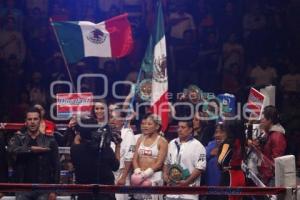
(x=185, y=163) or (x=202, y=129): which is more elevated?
(x=202, y=129)

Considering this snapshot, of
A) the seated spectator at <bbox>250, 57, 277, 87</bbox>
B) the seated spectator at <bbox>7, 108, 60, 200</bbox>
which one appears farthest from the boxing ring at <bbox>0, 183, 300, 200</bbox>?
the seated spectator at <bbox>250, 57, 277, 87</bbox>

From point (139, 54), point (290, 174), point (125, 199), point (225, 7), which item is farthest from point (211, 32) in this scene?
point (290, 174)

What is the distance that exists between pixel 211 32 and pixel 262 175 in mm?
4834

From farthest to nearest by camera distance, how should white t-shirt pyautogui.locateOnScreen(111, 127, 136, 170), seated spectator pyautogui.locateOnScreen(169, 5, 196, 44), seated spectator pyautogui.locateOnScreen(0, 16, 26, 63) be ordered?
1. seated spectator pyautogui.locateOnScreen(169, 5, 196, 44)
2. seated spectator pyautogui.locateOnScreen(0, 16, 26, 63)
3. white t-shirt pyautogui.locateOnScreen(111, 127, 136, 170)

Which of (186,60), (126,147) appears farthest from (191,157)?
(186,60)

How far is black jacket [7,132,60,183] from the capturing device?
683cm

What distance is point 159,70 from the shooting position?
843cm

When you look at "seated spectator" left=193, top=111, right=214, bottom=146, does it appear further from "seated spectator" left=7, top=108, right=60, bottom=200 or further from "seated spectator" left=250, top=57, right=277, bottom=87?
"seated spectator" left=250, top=57, right=277, bottom=87

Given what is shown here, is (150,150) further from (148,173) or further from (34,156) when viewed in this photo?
(34,156)

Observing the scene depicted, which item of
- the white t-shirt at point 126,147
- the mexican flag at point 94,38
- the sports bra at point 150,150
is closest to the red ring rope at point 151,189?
the sports bra at point 150,150

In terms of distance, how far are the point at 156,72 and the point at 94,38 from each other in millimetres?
1090

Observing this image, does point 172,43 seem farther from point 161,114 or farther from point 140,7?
point 161,114

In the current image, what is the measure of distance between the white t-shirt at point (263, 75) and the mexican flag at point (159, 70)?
101 inches

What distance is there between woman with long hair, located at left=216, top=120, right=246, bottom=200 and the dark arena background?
0.51 m
